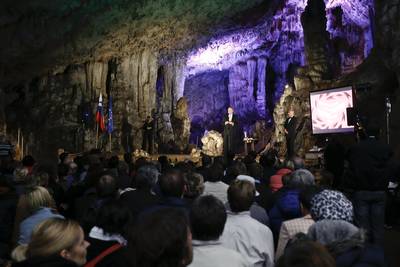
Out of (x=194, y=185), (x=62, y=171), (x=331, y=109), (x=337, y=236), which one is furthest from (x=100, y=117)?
(x=337, y=236)

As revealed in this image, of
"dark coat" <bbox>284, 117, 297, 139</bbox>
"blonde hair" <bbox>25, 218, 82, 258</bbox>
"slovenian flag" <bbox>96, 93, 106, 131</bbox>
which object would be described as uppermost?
"slovenian flag" <bbox>96, 93, 106, 131</bbox>

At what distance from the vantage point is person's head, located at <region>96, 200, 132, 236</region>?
9.94 feet

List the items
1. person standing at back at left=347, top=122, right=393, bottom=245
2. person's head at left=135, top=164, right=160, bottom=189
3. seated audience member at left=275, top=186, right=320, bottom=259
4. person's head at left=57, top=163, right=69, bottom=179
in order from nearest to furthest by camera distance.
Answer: seated audience member at left=275, top=186, right=320, bottom=259, person's head at left=135, top=164, right=160, bottom=189, person standing at back at left=347, top=122, right=393, bottom=245, person's head at left=57, top=163, right=69, bottom=179

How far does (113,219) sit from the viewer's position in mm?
3031

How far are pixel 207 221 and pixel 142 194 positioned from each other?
2.02 meters

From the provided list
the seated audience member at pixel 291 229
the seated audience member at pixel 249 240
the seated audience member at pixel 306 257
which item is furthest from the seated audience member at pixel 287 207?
the seated audience member at pixel 306 257

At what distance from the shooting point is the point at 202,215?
A: 2600 millimetres

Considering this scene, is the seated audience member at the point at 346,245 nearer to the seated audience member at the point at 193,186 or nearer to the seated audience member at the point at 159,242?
the seated audience member at the point at 159,242

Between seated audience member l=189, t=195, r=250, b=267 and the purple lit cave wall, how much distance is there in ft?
58.5

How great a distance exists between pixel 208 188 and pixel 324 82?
1345 cm

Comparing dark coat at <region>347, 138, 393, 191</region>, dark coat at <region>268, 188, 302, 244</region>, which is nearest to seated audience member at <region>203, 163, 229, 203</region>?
dark coat at <region>268, 188, 302, 244</region>

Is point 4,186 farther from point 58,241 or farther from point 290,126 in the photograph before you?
point 290,126

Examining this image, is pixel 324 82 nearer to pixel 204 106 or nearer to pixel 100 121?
pixel 100 121

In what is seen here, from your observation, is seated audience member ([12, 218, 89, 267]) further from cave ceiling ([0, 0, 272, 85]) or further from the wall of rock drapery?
cave ceiling ([0, 0, 272, 85])
